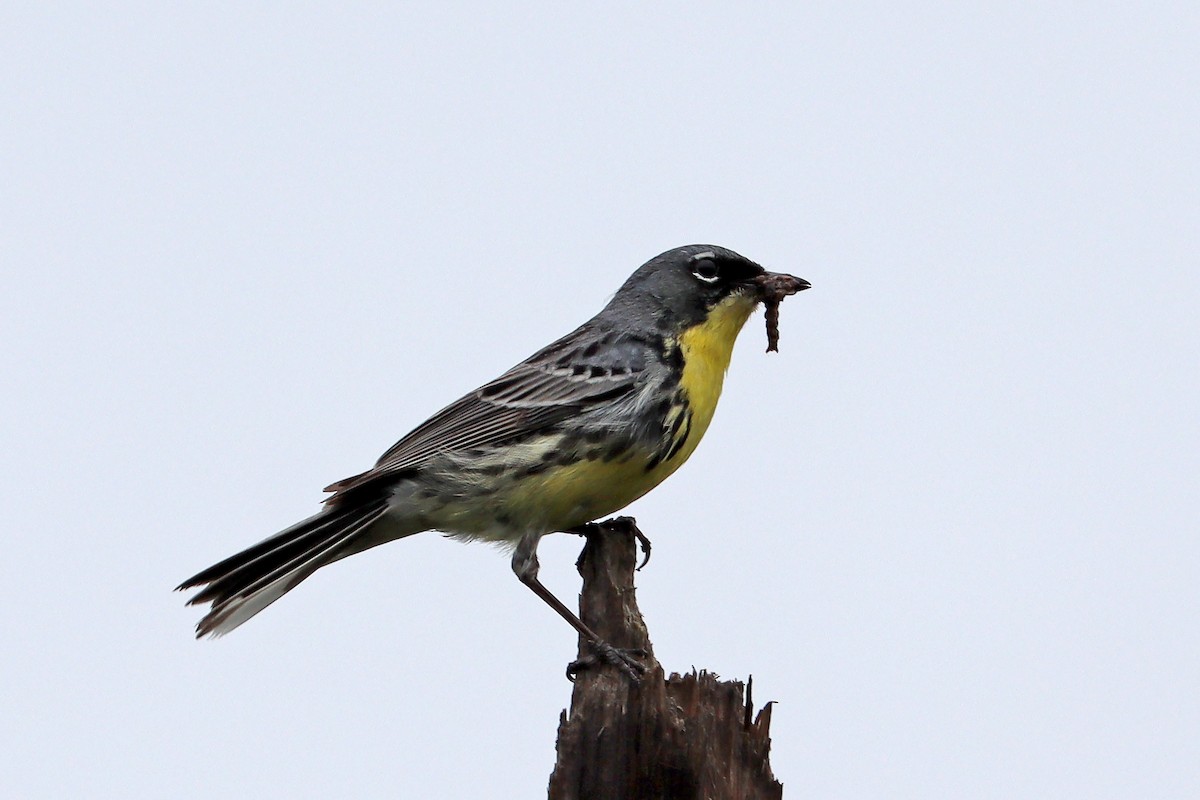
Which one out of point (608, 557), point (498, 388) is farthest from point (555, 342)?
point (608, 557)

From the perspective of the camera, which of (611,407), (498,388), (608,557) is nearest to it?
(608,557)

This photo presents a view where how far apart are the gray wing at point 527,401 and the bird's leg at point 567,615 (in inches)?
29.0

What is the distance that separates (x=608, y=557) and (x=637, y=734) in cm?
184

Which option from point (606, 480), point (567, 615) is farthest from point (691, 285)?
point (567, 615)

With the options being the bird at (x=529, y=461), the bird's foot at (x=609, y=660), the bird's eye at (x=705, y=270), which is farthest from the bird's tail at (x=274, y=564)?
the bird's eye at (x=705, y=270)

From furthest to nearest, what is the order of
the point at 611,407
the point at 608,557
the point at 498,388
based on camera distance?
the point at 498,388, the point at 611,407, the point at 608,557

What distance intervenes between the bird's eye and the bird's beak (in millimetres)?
313

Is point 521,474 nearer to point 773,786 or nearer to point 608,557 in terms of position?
Answer: point 608,557

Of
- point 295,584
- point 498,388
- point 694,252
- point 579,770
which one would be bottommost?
point 579,770

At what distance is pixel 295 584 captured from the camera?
956 cm

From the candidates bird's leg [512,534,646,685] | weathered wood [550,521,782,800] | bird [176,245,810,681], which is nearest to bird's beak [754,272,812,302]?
bird [176,245,810,681]

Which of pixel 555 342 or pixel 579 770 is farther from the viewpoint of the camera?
pixel 555 342

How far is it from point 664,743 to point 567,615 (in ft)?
6.53

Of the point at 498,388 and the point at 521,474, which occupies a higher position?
the point at 498,388
